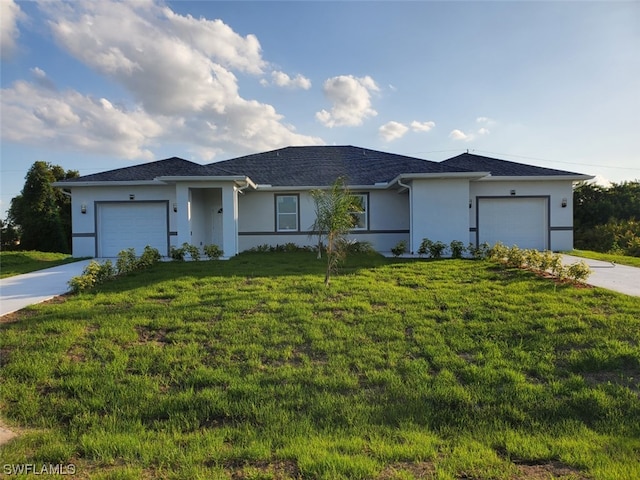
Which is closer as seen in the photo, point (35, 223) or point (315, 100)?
point (315, 100)

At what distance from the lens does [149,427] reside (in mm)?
3041

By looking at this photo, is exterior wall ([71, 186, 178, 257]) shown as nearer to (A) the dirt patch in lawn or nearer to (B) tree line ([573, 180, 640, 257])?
→ (A) the dirt patch in lawn

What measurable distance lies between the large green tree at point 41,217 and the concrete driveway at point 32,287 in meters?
18.0

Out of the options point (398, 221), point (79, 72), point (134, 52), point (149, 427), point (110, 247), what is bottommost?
point (149, 427)

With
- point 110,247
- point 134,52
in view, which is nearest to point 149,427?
point 134,52

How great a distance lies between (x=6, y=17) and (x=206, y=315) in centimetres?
618

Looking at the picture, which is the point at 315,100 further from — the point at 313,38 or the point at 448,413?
the point at 448,413

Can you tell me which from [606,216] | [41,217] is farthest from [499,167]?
[41,217]

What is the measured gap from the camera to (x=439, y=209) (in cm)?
1348

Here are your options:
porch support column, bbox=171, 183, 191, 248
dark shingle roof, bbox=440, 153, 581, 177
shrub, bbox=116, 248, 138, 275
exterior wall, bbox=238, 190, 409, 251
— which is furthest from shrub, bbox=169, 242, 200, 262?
dark shingle roof, bbox=440, 153, 581, 177

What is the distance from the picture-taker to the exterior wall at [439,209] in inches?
529

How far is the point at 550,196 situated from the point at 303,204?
10077mm

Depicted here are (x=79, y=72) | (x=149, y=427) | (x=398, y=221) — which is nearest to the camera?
(x=149, y=427)

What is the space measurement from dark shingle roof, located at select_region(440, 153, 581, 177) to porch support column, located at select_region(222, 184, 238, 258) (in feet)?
27.3
